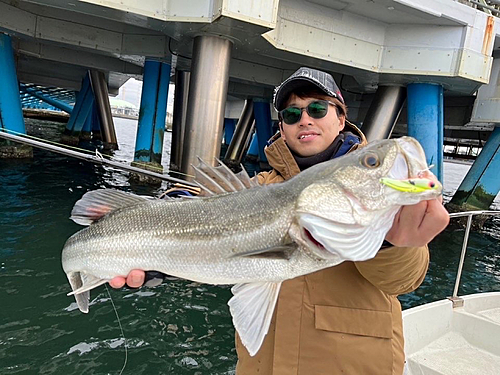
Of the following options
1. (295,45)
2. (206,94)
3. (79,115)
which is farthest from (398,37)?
(79,115)

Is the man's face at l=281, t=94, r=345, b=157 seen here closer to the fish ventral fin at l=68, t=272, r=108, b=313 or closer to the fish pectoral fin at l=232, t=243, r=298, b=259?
the fish pectoral fin at l=232, t=243, r=298, b=259

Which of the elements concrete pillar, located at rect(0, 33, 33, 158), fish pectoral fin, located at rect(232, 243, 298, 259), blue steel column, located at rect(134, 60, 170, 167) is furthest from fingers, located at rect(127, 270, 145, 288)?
blue steel column, located at rect(134, 60, 170, 167)

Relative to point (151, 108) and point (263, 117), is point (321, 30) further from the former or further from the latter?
point (263, 117)

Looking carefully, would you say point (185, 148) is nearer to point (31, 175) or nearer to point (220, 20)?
point (220, 20)

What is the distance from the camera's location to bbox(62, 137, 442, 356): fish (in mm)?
1577

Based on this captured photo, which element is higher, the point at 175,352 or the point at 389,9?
the point at 389,9

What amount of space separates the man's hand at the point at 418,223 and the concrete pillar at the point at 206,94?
754 cm

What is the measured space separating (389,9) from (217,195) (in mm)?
9721

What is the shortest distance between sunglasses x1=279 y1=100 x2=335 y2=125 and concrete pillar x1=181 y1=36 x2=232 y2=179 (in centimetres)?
658

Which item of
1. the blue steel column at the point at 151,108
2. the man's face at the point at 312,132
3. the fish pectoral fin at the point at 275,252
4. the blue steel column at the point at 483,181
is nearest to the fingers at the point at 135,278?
the fish pectoral fin at the point at 275,252

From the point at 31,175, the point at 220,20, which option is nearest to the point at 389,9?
the point at 220,20

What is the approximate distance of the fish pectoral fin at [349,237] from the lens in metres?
1.58

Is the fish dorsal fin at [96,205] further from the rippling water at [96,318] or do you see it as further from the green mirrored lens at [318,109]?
the rippling water at [96,318]

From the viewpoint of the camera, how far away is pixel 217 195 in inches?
83.0
